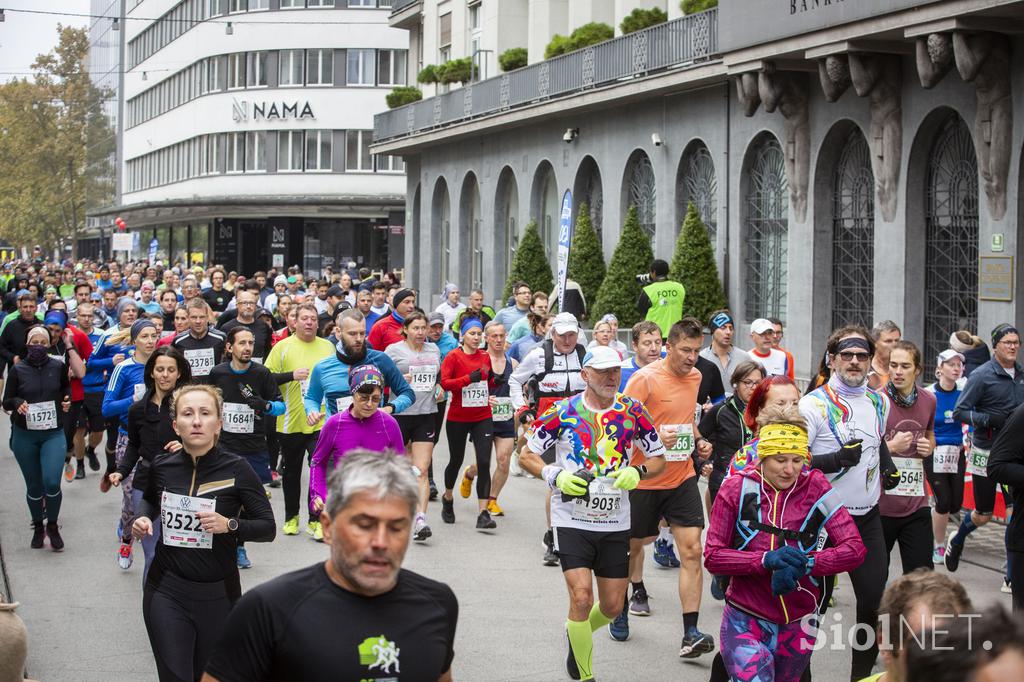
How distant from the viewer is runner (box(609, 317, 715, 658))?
9266mm

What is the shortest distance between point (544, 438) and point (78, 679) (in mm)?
2996

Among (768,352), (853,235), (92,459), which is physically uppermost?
(853,235)

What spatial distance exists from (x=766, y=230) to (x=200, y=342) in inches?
533

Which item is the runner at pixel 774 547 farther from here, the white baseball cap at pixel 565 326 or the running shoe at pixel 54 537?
the running shoe at pixel 54 537

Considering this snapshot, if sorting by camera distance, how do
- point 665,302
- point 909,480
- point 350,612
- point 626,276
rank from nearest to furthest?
point 350,612 < point 909,480 < point 665,302 < point 626,276

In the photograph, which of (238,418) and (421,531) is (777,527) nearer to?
(238,418)

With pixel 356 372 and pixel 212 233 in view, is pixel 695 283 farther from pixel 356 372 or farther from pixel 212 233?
pixel 212 233

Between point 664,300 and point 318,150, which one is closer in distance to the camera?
point 664,300

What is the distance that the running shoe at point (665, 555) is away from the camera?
11.7m

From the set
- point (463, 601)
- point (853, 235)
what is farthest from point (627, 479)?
point (853, 235)

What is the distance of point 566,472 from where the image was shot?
8.02 m

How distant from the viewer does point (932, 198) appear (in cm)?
2023

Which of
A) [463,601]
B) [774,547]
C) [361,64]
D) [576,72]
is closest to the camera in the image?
[774,547]

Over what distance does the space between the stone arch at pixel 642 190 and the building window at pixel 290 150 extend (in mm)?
35580
